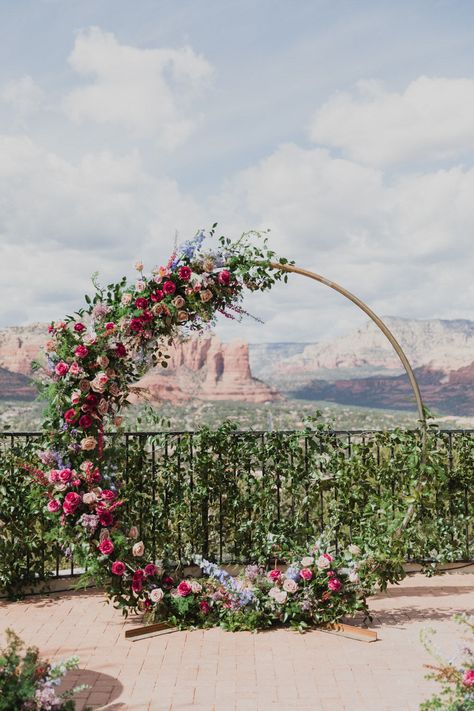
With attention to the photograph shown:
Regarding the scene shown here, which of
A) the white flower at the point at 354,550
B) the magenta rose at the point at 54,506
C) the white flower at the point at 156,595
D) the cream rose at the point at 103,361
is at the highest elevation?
the cream rose at the point at 103,361

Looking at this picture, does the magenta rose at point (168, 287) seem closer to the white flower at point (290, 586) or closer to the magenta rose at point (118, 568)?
the magenta rose at point (118, 568)

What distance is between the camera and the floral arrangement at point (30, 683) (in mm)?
2844

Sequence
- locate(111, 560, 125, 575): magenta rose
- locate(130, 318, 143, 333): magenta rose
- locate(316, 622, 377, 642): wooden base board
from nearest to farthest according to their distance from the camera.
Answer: locate(316, 622, 377, 642): wooden base board
locate(111, 560, 125, 575): magenta rose
locate(130, 318, 143, 333): magenta rose

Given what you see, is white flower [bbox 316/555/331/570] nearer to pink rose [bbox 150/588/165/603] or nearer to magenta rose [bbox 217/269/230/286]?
pink rose [bbox 150/588/165/603]

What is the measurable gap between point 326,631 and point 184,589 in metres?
0.99

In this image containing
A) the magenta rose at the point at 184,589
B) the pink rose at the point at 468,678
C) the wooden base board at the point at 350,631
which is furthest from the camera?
the magenta rose at the point at 184,589

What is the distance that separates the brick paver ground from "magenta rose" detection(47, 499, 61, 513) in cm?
79

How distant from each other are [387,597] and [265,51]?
5064 millimetres

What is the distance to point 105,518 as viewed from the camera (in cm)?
491

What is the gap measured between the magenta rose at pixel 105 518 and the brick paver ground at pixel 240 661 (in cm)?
69

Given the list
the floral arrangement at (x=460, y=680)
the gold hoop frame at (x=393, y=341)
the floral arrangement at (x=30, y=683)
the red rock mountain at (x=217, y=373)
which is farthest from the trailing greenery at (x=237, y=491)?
the red rock mountain at (x=217, y=373)

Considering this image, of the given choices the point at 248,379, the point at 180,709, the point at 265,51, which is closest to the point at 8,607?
the point at 180,709

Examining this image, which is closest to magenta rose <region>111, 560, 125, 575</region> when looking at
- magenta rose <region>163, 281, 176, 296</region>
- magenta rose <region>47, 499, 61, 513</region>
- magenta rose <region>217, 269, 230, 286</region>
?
magenta rose <region>47, 499, 61, 513</region>

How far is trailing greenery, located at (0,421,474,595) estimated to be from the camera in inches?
220
